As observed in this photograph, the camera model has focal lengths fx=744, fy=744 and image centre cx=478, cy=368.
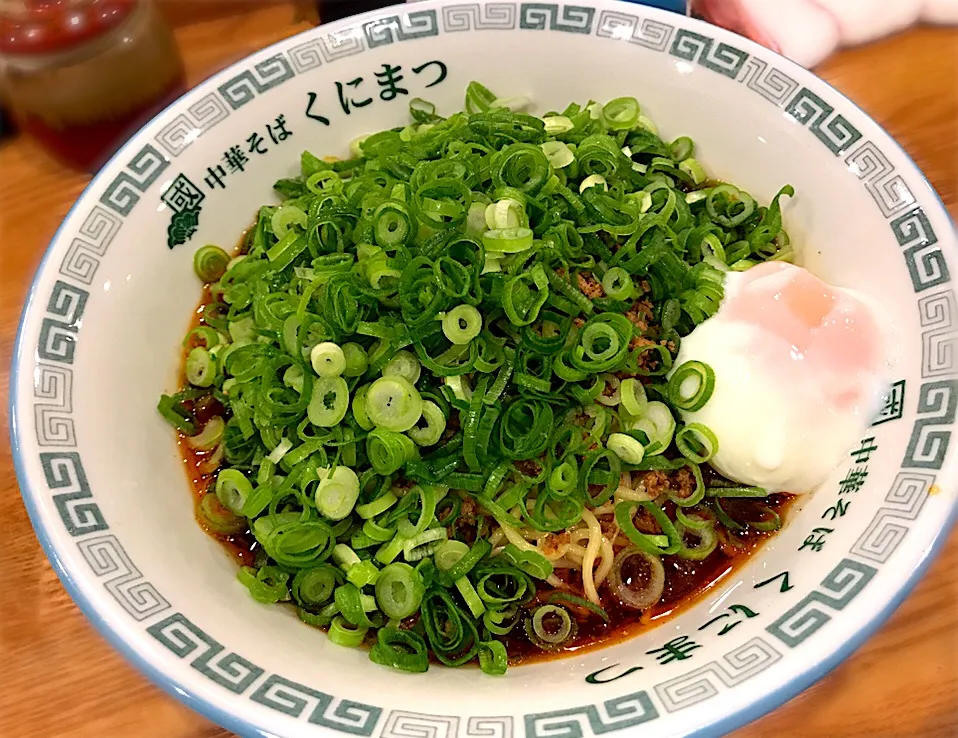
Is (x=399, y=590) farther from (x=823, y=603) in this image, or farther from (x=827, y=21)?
(x=827, y=21)

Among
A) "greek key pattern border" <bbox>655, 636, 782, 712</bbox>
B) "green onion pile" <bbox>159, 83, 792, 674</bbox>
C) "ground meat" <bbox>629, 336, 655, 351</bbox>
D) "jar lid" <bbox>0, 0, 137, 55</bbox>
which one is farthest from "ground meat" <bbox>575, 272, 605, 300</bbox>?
"jar lid" <bbox>0, 0, 137, 55</bbox>

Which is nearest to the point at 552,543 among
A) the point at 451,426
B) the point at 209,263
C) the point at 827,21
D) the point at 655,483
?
the point at 655,483

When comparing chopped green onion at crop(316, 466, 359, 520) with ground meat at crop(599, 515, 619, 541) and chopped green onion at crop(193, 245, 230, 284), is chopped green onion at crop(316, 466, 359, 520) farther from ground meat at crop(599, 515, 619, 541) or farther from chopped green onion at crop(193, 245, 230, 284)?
chopped green onion at crop(193, 245, 230, 284)

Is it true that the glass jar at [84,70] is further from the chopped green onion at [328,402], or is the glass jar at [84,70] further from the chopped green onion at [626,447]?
the chopped green onion at [626,447]

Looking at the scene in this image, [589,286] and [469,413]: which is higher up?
[589,286]

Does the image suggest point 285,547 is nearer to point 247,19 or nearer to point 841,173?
point 841,173

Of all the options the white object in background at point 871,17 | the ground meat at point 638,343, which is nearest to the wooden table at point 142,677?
the white object in background at point 871,17
